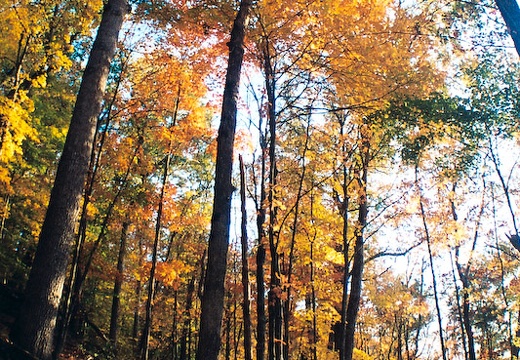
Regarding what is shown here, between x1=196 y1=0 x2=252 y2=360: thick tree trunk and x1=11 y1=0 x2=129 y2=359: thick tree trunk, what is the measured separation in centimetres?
167

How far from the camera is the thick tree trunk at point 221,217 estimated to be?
460 centimetres

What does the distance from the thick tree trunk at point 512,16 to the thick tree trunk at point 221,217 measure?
3.73 m

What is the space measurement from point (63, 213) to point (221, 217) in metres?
1.90

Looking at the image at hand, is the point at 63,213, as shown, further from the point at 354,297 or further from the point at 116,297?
the point at 116,297

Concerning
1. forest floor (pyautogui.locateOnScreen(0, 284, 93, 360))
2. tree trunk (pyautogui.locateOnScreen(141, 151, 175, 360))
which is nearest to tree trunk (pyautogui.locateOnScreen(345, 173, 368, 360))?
tree trunk (pyautogui.locateOnScreen(141, 151, 175, 360))

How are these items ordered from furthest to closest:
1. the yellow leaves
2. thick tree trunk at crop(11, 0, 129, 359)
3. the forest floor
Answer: the forest floor
the yellow leaves
thick tree trunk at crop(11, 0, 129, 359)

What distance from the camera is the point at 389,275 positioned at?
878 inches

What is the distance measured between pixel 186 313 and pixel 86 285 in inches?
209

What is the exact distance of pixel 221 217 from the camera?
16.7ft

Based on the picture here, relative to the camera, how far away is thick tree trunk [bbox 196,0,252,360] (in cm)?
460

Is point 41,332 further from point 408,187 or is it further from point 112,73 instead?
point 408,187

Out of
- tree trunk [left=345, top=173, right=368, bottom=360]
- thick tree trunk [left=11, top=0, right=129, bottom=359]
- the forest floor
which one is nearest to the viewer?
thick tree trunk [left=11, top=0, right=129, bottom=359]

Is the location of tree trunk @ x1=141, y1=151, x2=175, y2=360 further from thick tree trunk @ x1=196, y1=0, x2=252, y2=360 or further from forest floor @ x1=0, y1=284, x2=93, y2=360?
thick tree trunk @ x1=196, y1=0, x2=252, y2=360

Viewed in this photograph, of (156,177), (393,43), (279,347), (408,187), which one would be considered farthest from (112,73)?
(408,187)
